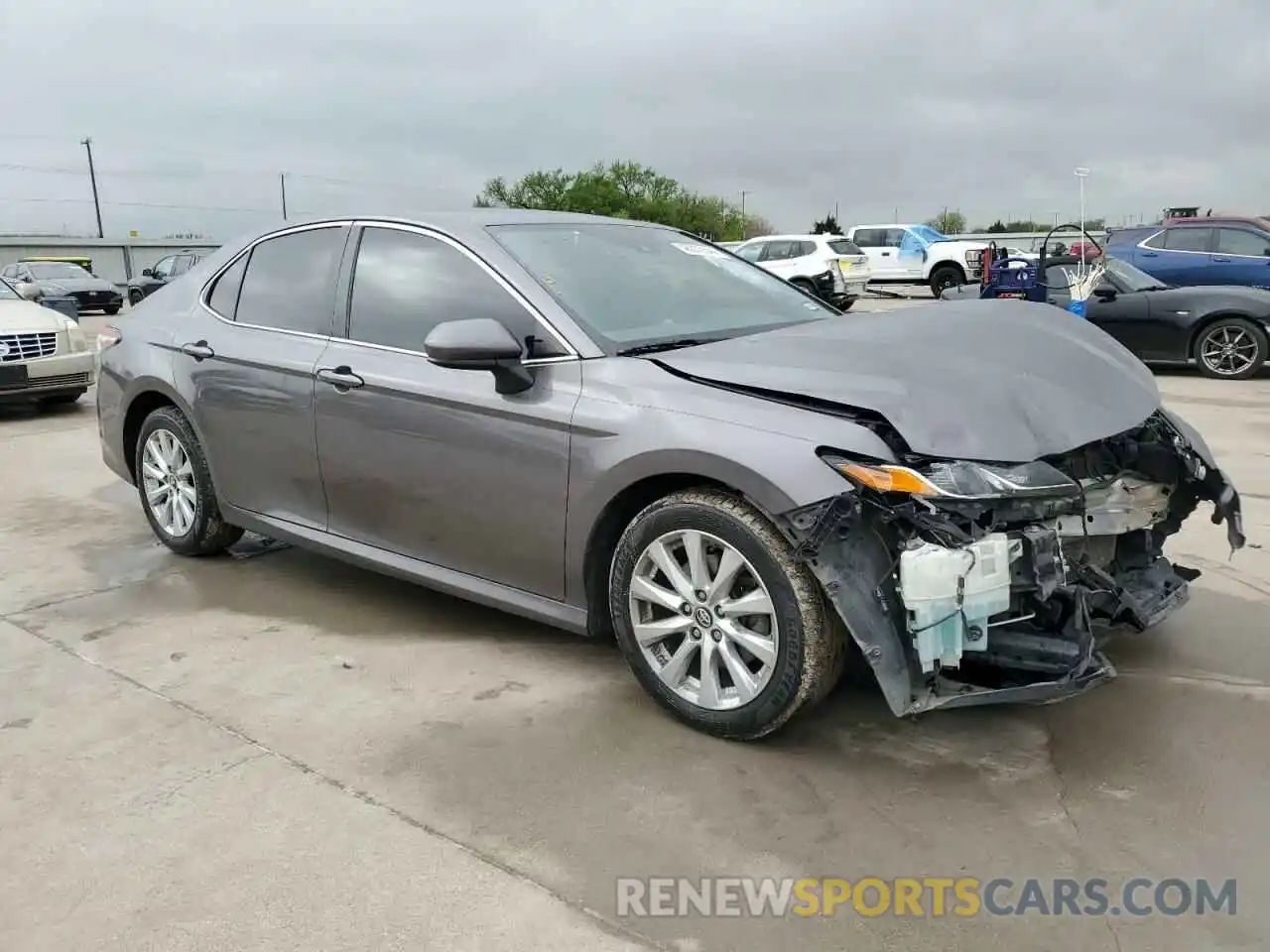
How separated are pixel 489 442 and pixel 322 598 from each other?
1.53m

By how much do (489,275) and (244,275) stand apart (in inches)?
66.0

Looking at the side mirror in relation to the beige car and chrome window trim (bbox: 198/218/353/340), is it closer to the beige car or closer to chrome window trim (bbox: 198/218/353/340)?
chrome window trim (bbox: 198/218/353/340)

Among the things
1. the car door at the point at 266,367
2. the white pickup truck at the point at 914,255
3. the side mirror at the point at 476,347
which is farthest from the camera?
the white pickup truck at the point at 914,255

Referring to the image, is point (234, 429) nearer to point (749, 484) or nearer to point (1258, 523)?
point (749, 484)

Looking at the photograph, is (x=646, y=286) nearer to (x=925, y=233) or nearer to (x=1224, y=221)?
(x=1224, y=221)

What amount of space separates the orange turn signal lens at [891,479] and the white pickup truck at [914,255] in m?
24.8

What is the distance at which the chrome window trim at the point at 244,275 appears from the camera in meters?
4.38

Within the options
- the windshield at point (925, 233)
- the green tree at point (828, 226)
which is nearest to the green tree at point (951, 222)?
the green tree at point (828, 226)

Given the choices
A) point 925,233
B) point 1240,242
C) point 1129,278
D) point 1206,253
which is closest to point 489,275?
point 1129,278

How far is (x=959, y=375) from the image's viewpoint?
3.10 m

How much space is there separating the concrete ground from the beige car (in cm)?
615

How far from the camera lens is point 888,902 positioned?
2463 mm

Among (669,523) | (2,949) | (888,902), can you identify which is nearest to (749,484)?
(669,523)

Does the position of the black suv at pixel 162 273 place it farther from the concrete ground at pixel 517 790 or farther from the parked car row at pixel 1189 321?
the concrete ground at pixel 517 790
